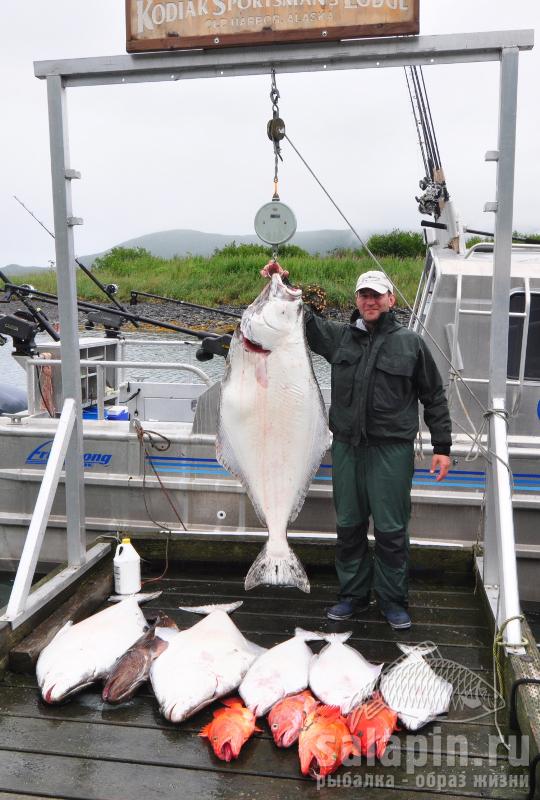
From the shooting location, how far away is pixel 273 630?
154 inches

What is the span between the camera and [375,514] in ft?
12.9

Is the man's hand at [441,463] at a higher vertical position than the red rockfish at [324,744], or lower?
higher

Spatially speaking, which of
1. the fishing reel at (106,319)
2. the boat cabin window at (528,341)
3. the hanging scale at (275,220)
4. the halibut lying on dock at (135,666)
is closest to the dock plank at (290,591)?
the halibut lying on dock at (135,666)

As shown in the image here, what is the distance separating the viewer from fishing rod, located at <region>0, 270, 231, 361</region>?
559 centimetres

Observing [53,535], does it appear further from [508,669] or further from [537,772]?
[537,772]

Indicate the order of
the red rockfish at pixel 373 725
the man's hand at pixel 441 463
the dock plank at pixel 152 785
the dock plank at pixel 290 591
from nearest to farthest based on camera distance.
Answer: the dock plank at pixel 152 785 → the red rockfish at pixel 373 725 → the man's hand at pixel 441 463 → the dock plank at pixel 290 591

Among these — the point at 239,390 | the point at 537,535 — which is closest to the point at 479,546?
the point at 537,535

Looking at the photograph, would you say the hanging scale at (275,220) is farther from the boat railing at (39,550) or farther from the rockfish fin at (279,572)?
the rockfish fin at (279,572)

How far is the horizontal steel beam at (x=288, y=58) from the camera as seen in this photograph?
3.71 meters

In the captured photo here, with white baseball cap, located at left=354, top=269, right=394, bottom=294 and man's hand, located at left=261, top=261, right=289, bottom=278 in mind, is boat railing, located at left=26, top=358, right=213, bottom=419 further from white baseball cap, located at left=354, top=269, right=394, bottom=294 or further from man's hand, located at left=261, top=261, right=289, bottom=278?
white baseball cap, located at left=354, top=269, right=394, bottom=294

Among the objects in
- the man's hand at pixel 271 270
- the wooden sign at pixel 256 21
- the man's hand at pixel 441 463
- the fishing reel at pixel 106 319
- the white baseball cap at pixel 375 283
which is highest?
the wooden sign at pixel 256 21

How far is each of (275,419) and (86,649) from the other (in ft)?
4.83

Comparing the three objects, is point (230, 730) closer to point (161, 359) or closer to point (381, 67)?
point (381, 67)

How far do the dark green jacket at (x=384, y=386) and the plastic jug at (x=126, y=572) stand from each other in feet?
4.74
